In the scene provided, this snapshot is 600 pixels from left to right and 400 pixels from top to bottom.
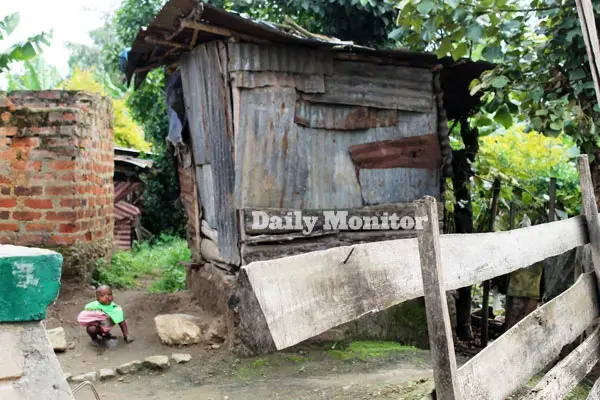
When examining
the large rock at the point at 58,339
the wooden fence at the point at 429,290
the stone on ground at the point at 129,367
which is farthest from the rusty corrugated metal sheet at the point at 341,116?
the wooden fence at the point at 429,290

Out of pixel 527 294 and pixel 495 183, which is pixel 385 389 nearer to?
pixel 527 294

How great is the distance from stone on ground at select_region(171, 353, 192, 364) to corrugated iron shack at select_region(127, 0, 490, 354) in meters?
0.56

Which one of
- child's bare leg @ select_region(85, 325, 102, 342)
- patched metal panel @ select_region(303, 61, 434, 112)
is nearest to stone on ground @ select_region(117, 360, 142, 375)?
child's bare leg @ select_region(85, 325, 102, 342)

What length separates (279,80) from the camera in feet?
18.9

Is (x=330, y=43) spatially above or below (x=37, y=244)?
above

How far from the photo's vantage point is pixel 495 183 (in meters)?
8.40

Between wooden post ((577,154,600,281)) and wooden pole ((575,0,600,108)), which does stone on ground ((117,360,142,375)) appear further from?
wooden pole ((575,0,600,108))

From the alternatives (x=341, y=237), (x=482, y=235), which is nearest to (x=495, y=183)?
(x=341, y=237)

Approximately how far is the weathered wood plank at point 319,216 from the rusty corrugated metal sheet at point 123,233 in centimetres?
834

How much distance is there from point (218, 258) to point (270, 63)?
2.20m

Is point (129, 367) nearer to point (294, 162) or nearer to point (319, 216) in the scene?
point (319, 216)

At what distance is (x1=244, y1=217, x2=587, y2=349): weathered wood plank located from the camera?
1473 mm

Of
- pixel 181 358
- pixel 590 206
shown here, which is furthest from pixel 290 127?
pixel 590 206

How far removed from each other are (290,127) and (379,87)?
45.4 inches
